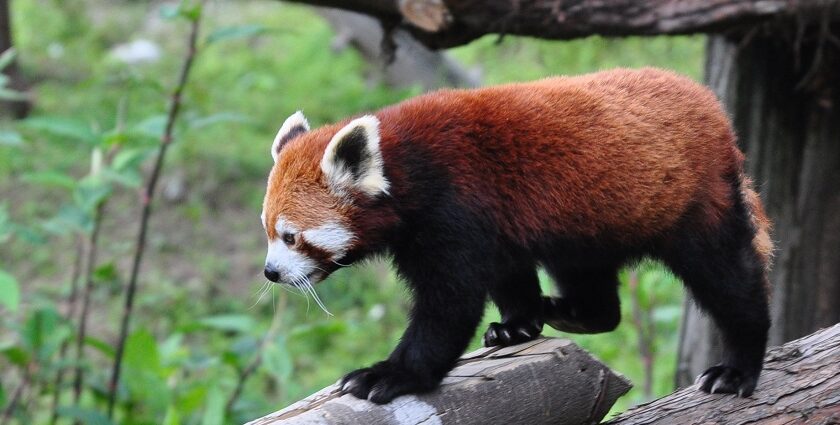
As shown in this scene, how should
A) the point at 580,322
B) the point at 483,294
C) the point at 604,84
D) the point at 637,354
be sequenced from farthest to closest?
the point at 637,354
the point at 580,322
the point at 604,84
the point at 483,294

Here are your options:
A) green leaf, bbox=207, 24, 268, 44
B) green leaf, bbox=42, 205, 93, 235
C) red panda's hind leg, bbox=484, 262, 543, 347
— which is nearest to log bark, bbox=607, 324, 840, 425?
red panda's hind leg, bbox=484, 262, 543, 347

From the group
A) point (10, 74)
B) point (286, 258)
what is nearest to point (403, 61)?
point (10, 74)

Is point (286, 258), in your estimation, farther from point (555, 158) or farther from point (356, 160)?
point (555, 158)

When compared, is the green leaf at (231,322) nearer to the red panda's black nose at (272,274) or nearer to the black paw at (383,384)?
the red panda's black nose at (272,274)

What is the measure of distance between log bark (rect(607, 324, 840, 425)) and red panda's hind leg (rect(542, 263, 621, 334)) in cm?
47

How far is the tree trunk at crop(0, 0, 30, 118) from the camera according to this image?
14.5 feet

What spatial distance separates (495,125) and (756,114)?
1590mm

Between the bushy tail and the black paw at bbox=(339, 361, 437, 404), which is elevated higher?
the bushy tail

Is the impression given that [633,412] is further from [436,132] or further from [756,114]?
[756,114]

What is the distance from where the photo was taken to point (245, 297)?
219 inches

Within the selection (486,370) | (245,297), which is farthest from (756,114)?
(245,297)

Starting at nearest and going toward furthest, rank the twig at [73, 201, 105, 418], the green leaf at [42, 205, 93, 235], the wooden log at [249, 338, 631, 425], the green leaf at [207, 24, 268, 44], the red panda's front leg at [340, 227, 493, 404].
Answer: the wooden log at [249, 338, 631, 425]
the red panda's front leg at [340, 227, 493, 404]
the green leaf at [207, 24, 268, 44]
the green leaf at [42, 205, 93, 235]
the twig at [73, 201, 105, 418]

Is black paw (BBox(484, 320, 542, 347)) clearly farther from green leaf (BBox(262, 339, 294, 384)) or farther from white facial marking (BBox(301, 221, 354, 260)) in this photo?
green leaf (BBox(262, 339, 294, 384))

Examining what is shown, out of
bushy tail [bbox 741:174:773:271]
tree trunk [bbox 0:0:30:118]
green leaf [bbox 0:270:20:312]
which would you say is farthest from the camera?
tree trunk [bbox 0:0:30:118]
